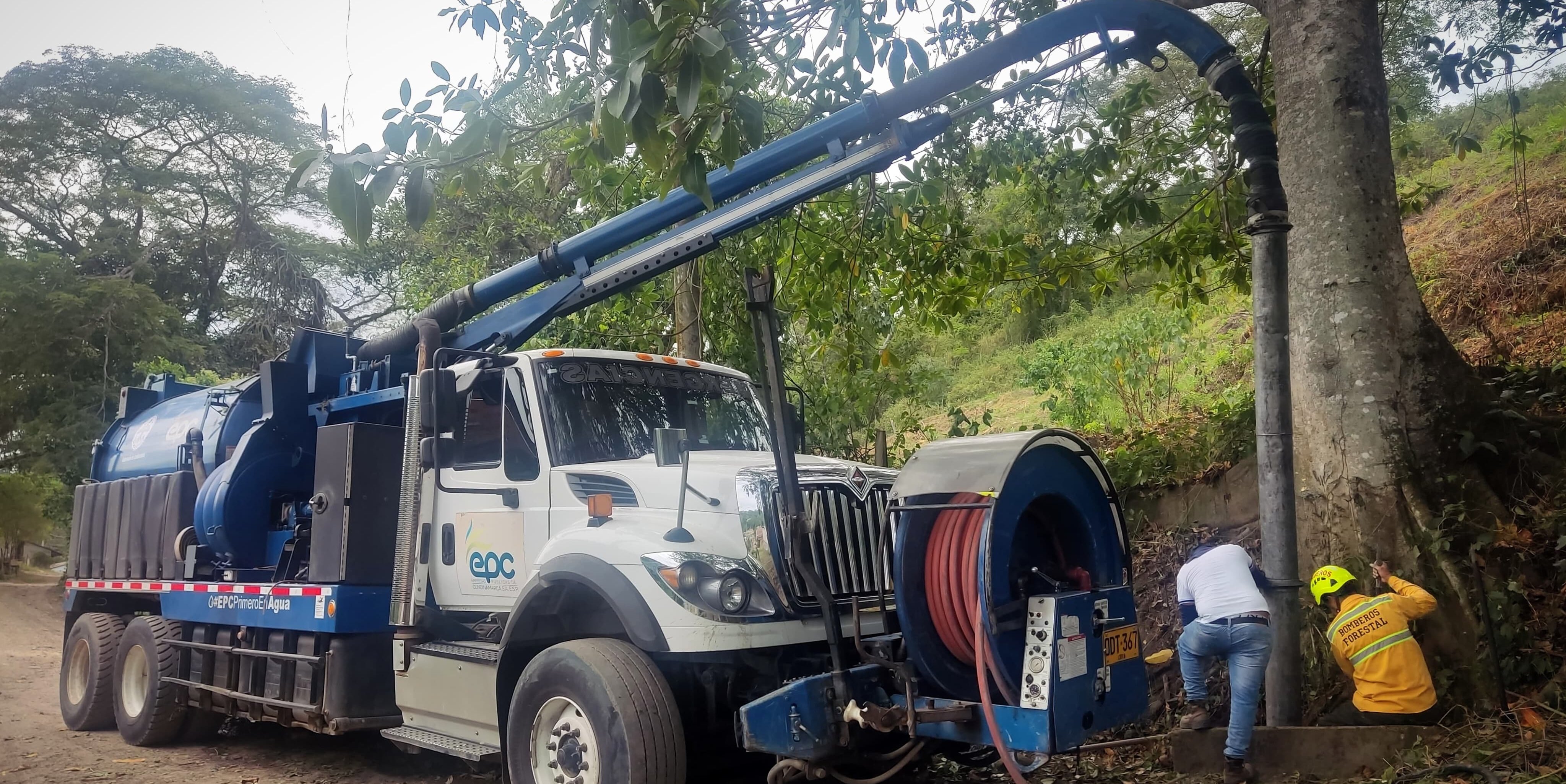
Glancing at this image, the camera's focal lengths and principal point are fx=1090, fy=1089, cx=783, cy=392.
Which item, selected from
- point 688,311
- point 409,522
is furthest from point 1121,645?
point 688,311

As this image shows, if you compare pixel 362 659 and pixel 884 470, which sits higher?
pixel 884 470

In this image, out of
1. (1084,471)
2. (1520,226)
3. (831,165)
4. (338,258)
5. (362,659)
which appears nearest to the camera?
(1084,471)

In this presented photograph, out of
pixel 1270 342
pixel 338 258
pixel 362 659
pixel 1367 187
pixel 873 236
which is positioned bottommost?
pixel 362 659

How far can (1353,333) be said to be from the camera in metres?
5.62

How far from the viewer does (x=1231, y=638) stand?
5.40 meters

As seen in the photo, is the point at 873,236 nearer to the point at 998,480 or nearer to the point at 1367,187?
the point at 1367,187

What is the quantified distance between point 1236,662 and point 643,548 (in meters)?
2.98

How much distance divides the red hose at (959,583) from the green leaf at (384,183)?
276 centimetres

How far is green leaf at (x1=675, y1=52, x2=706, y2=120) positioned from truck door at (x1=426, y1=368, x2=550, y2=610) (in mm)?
2509

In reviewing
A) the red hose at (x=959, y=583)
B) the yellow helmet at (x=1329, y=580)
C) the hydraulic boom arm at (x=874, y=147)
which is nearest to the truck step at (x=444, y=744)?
the hydraulic boom arm at (x=874, y=147)

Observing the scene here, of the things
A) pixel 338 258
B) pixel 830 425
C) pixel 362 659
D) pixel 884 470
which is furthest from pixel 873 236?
pixel 338 258

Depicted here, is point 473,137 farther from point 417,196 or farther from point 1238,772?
point 1238,772

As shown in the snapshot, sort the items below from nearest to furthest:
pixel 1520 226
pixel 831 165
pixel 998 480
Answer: pixel 998 480
pixel 831 165
pixel 1520 226

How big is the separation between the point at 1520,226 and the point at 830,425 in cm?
772
